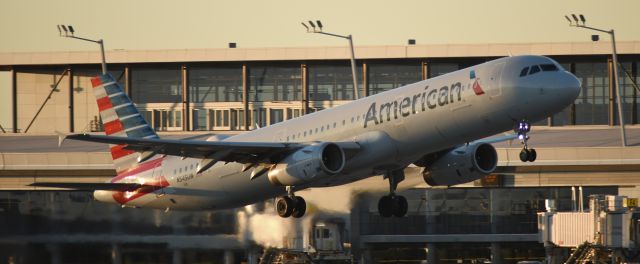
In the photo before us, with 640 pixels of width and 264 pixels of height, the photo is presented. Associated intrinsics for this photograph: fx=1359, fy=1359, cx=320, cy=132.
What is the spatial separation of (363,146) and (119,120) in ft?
63.5

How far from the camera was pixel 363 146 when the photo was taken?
55656 mm

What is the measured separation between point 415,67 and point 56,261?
5629cm

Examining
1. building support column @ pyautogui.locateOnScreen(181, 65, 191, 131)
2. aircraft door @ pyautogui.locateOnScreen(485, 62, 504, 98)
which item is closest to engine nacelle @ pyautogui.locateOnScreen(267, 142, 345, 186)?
aircraft door @ pyautogui.locateOnScreen(485, 62, 504, 98)

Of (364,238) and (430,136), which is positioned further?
(364,238)

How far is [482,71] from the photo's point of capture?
174 ft

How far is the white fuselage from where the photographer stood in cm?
5212

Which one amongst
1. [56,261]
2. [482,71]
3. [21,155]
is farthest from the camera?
[21,155]

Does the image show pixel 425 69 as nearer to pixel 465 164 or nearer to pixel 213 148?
pixel 465 164

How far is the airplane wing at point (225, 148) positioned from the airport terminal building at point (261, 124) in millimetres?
10452

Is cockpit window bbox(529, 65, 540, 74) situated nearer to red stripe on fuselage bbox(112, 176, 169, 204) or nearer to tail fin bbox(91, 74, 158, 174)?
red stripe on fuselage bbox(112, 176, 169, 204)

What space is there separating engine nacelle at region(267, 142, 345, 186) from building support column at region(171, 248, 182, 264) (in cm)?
1281

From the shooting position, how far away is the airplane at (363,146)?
52.4 m

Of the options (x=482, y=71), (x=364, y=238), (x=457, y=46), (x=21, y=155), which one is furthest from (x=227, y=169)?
(x=457, y=46)

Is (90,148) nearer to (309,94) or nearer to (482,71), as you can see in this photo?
(309,94)
